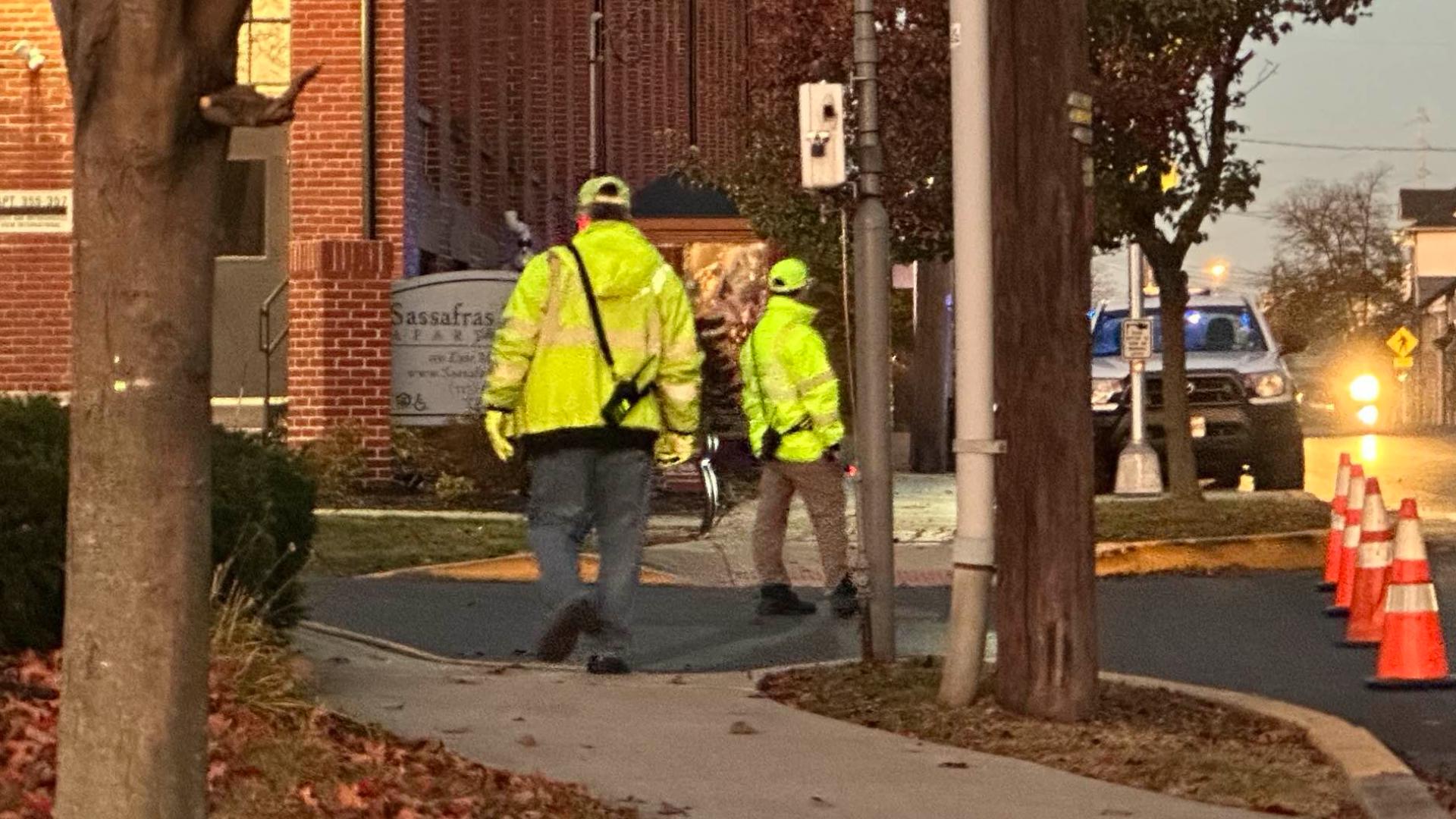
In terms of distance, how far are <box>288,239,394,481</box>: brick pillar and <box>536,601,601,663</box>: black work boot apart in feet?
34.2

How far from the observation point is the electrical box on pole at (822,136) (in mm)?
9867

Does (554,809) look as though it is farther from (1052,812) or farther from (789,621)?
(789,621)

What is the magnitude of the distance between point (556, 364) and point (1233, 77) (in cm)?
1099

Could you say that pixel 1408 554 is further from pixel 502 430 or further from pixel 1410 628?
pixel 502 430

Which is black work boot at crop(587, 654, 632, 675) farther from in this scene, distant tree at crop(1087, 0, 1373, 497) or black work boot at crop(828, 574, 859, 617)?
distant tree at crop(1087, 0, 1373, 497)

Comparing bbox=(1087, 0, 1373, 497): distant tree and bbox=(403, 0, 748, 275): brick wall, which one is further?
bbox=(403, 0, 748, 275): brick wall

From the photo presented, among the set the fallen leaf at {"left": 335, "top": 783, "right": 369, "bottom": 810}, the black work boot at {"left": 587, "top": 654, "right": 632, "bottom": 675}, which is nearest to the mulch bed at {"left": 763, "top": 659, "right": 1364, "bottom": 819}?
the black work boot at {"left": 587, "top": 654, "right": 632, "bottom": 675}

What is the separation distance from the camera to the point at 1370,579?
1206 centimetres

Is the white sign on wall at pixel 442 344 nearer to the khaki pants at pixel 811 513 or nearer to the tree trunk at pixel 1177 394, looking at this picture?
the tree trunk at pixel 1177 394

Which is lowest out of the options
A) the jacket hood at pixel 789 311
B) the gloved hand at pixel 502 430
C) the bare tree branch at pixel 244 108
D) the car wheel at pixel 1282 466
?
the car wheel at pixel 1282 466

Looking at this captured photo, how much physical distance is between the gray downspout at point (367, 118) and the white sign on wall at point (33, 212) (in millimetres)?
2398

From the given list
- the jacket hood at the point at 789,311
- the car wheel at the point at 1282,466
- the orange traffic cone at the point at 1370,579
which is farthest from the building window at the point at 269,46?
the orange traffic cone at the point at 1370,579

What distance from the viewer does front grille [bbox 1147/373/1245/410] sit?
22156 mm

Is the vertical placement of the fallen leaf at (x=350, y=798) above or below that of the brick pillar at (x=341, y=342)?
below
